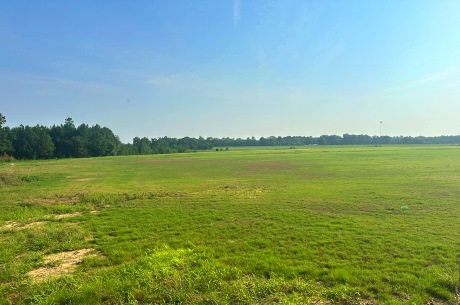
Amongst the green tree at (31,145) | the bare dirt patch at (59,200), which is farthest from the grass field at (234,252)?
the green tree at (31,145)

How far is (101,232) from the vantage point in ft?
35.9

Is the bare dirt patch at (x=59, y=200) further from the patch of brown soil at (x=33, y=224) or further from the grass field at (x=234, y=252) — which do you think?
the patch of brown soil at (x=33, y=224)

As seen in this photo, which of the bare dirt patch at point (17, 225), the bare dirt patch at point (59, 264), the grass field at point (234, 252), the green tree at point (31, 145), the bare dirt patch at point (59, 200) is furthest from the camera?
the green tree at point (31, 145)

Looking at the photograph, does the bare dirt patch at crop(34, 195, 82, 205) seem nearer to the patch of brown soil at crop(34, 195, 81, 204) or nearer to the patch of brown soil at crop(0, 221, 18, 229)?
the patch of brown soil at crop(34, 195, 81, 204)

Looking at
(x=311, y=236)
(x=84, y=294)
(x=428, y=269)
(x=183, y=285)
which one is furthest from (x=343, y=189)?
(x=84, y=294)

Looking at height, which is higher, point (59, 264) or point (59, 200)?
point (59, 264)

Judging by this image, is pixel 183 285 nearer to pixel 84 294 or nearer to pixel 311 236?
pixel 84 294

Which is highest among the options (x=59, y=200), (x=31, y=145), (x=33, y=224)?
A: (x=31, y=145)

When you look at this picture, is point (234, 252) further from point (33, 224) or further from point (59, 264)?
point (33, 224)

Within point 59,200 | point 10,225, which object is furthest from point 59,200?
point 10,225

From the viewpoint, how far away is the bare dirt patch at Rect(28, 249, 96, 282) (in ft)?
23.6

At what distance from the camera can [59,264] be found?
7.88 m

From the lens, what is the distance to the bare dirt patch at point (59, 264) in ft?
23.6

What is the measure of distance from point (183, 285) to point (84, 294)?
2.17 m
